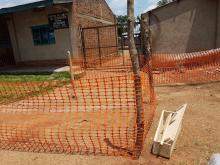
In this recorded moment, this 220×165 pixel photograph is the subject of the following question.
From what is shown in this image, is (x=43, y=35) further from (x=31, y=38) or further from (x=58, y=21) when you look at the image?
(x=58, y=21)

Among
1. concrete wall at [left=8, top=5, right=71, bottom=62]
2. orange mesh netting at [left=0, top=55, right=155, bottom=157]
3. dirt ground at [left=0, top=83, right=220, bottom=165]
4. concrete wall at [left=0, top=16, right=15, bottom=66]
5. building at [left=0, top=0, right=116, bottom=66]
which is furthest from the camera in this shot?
concrete wall at [left=0, top=16, right=15, bottom=66]

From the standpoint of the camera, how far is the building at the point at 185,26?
485 inches

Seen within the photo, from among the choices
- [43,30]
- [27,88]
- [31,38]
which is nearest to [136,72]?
[27,88]

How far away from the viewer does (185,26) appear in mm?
12859

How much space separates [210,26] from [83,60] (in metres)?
7.30

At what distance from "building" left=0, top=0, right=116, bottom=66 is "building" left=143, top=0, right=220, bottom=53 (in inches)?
167

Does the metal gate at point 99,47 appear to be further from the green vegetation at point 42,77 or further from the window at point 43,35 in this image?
the green vegetation at point 42,77

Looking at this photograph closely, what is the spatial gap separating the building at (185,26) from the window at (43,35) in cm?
572

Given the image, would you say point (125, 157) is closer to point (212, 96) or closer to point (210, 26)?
point (212, 96)

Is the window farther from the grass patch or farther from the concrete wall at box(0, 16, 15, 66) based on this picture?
the concrete wall at box(0, 16, 15, 66)

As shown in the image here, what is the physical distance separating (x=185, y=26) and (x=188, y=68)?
Answer: 4.07 meters

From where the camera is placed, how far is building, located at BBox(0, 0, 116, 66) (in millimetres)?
13289

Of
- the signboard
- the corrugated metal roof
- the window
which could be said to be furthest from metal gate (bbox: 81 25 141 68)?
the corrugated metal roof

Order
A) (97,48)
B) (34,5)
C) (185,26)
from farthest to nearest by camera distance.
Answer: (97,48) < (185,26) < (34,5)
